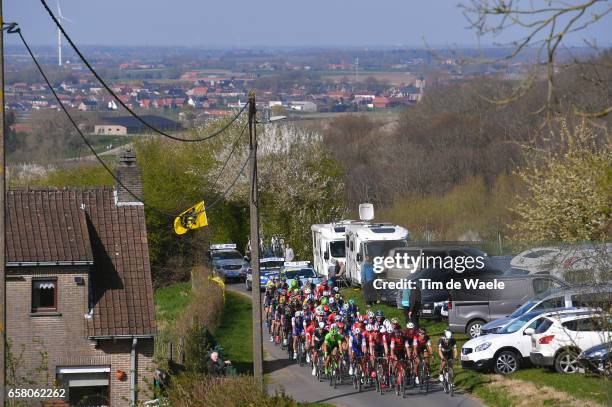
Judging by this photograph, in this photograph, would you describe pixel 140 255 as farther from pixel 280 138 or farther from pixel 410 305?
pixel 280 138

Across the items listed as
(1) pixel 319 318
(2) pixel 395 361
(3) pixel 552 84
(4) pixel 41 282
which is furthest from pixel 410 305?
(3) pixel 552 84

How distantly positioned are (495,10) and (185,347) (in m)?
21.1

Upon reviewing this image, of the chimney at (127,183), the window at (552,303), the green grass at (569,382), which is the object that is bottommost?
the green grass at (569,382)

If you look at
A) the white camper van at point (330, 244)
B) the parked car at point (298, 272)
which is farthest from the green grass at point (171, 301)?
the white camper van at point (330, 244)

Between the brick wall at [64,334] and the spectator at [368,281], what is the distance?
40.8 feet

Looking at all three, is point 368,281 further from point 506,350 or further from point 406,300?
point 506,350

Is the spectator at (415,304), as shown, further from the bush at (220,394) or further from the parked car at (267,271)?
the parked car at (267,271)

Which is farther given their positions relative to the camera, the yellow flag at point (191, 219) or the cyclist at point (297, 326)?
the yellow flag at point (191, 219)

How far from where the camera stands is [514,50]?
7082mm

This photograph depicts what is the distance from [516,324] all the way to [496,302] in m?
5.06

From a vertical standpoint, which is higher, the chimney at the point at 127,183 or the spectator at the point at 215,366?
the chimney at the point at 127,183

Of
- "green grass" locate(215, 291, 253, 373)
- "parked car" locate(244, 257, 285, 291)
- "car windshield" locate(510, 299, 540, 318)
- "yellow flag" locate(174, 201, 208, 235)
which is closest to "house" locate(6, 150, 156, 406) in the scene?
"yellow flag" locate(174, 201, 208, 235)

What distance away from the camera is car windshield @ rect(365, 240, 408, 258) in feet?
132

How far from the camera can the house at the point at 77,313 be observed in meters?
27.2
